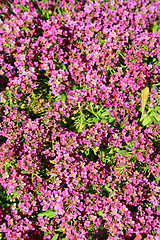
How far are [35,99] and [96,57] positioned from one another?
1.18 m

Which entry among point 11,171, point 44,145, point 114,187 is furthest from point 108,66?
point 11,171

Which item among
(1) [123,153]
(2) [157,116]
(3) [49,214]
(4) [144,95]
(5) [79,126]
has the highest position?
(4) [144,95]

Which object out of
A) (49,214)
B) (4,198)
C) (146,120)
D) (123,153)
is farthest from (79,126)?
(4,198)

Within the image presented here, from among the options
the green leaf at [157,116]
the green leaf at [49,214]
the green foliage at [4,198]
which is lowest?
the green leaf at [49,214]

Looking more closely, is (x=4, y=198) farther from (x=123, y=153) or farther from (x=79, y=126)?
(x=123, y=153)

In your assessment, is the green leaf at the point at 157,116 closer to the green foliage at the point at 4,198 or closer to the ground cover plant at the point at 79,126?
the ground cover plant at the point at 79,126

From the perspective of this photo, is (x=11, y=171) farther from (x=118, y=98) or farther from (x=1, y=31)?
(x=1, y=31)

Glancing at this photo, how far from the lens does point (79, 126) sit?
4.26m

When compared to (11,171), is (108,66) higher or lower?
higher

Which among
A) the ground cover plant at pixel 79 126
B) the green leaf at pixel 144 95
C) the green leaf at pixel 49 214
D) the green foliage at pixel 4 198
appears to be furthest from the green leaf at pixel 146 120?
the green foliage at pixel 4 198

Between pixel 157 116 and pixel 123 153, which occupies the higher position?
pixel 157 116

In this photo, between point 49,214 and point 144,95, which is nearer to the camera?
point 49,214

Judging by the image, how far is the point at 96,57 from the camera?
164 inches

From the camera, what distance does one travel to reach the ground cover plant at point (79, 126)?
3527 mm
